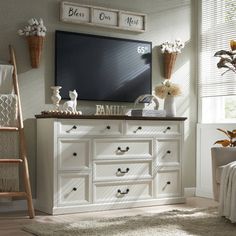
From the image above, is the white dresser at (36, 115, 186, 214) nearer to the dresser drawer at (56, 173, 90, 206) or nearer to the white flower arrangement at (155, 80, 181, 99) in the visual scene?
the dresser drawer at (56, 173, 90, 206)

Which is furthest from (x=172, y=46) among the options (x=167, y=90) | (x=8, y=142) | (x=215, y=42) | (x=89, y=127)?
(x=8, y=142)

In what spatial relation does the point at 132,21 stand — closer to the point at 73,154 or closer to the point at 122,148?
the point at 122,148

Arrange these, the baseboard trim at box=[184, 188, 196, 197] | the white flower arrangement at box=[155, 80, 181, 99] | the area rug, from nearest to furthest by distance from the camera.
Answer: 1. the area rug
2. the white flower arrangement at box=[155, 80, 181, 99]
3. the baseboard trim at box=[184, 188, 196, 197]

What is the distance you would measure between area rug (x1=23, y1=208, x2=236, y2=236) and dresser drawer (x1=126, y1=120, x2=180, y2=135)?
2.95 feet

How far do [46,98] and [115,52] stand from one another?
90 cm

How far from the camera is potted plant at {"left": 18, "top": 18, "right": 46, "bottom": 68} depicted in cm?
451

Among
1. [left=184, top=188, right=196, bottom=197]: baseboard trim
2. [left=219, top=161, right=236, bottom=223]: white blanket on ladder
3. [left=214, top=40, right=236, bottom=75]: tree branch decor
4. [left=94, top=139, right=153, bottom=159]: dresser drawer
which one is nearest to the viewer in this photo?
[left=219, top=161, right=236, bottom=223]: white blanket on ladder

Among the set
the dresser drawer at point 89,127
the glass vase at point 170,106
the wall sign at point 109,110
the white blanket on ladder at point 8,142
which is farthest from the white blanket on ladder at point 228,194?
the white blanket on ladder at point 8,142

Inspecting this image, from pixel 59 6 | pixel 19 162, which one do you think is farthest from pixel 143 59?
pixel 19 162

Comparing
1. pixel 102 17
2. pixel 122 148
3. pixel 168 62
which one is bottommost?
pixel 122 148

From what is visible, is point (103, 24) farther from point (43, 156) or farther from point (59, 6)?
point (43, 156)

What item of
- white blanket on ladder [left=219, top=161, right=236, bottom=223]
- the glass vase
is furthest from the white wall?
white blanket on ladder [left=219, top=161, right=236, bottom=223]

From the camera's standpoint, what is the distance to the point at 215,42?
5.46 meters

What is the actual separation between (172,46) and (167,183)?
5.08 ft
